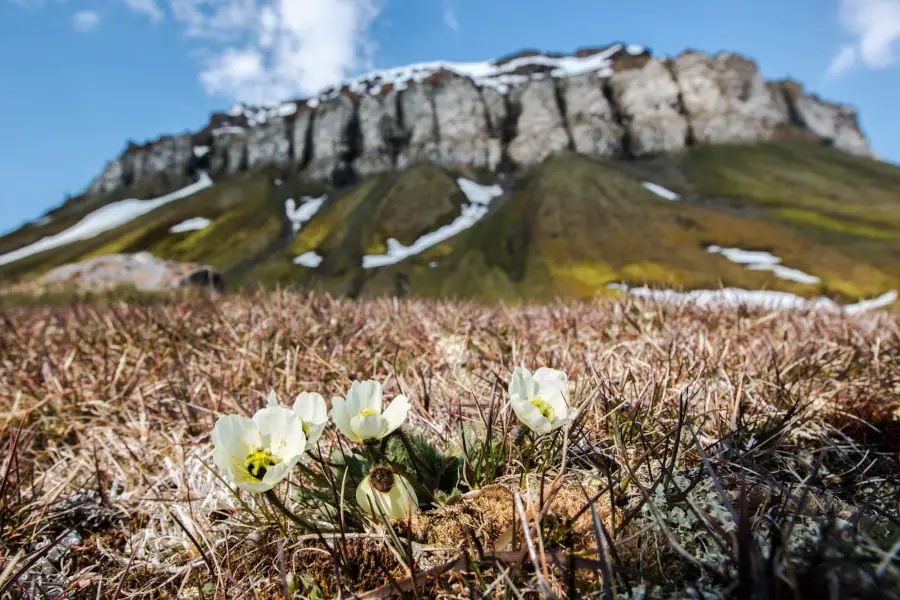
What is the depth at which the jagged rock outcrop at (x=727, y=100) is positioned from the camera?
148 meters

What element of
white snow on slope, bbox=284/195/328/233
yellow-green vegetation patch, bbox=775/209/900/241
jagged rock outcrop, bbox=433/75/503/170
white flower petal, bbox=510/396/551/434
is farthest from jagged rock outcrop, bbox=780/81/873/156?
white flower petal, bbox=510/396/551/434

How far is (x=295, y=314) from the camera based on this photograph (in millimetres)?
4453

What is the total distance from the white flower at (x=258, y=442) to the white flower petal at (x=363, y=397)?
0.17m

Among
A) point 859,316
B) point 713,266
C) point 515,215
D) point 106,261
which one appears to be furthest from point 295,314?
point 515,215

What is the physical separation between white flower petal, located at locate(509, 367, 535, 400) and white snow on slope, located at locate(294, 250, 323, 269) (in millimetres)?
119214

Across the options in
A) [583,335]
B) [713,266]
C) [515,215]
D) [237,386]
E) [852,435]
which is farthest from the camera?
[515,215]

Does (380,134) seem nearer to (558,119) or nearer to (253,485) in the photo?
(558,119)

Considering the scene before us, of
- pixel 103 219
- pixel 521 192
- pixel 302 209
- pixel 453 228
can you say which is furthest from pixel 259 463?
pixel 103 219

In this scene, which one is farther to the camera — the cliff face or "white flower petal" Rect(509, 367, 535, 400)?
the cliff face

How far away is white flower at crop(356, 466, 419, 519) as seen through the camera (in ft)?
4.34

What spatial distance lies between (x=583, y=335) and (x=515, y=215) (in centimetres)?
12595

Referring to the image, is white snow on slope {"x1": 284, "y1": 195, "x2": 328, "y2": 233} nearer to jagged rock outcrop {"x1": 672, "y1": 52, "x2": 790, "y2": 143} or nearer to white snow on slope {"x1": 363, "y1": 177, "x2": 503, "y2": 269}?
white snow on slope {"x1": 363, "y1": 177, "x2": 503, "y2": 269}

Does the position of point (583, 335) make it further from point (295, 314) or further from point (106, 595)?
point (106, 595)

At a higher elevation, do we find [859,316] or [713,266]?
[713,266]
